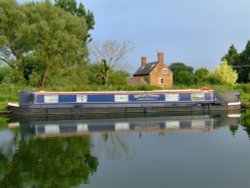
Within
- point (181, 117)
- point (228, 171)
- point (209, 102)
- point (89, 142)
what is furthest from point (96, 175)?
point (209, 102)

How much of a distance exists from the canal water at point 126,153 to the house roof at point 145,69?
96.4 ft

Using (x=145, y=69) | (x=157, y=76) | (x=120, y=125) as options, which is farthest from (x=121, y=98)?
(x=145, y=69)

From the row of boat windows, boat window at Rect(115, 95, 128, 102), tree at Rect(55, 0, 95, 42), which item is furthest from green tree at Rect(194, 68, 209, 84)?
boat window at Rect(115, 95, 128, 102)

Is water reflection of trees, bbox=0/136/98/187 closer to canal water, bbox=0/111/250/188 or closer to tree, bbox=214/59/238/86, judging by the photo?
canal water, bbox=0/111/250/188

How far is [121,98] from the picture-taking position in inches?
982

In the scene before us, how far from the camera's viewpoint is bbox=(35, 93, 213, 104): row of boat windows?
2423cm

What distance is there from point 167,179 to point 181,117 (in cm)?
1341

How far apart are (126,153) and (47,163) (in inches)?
116

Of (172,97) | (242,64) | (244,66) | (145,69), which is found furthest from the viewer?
(242,64)

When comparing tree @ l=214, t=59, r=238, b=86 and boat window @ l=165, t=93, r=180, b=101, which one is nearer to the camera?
boat window @ l=165, t=93, r=180, b=101

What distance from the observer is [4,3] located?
32.2 meters

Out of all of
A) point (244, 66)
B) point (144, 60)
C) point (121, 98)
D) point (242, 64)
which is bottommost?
point (121, 98)

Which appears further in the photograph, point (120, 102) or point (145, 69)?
point (145, 69)

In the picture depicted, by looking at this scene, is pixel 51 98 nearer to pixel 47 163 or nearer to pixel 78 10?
pixel 47 163
